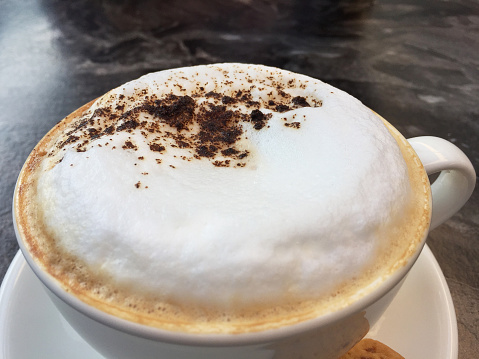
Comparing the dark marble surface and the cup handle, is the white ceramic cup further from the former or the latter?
the dark marble surface

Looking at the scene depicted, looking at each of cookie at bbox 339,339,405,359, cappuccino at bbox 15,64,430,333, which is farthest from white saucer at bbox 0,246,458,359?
cappuccino at bbox 15,64,430,333

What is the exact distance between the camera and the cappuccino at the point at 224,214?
53cm

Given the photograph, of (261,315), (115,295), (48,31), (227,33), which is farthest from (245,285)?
(48,31)

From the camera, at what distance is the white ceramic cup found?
1.69 ft

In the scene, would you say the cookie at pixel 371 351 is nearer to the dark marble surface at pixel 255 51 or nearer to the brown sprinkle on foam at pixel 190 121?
the brown sprinkle on foam at pixel 190 121

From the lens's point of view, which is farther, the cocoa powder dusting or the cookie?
the cookie

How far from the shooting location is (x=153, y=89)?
0.82 meters

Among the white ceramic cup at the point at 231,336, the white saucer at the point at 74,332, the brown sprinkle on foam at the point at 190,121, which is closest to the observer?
the white ceramic cup at the point at 231,336

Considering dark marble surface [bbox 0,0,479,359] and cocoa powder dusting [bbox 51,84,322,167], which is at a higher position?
cocoa powder dusting [bbox 51,84,322,167]

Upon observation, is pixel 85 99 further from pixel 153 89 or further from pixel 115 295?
pixel 115 295

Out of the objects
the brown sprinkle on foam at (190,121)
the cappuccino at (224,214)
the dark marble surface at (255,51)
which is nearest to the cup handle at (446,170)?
the cappuccino at (224,214)

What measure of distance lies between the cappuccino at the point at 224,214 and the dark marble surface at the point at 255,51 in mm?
813

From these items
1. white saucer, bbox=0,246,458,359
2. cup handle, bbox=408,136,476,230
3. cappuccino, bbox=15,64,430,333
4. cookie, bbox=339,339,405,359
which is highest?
cappuccino, bbox=15,64,430,333

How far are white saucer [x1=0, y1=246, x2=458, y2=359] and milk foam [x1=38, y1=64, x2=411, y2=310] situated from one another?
34 centimetres
